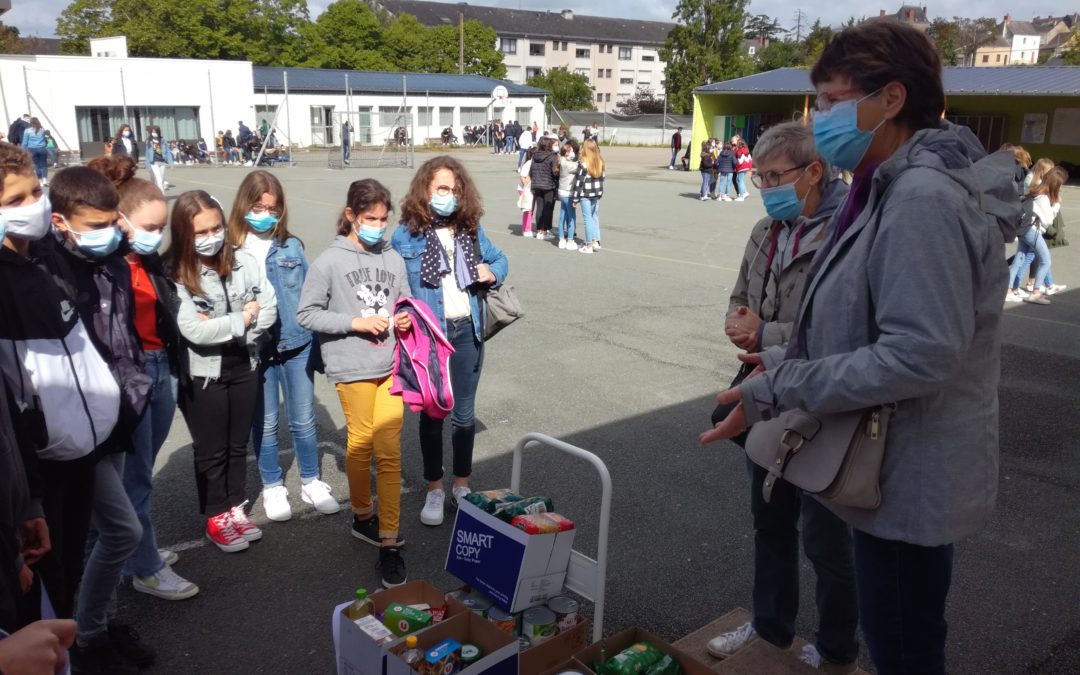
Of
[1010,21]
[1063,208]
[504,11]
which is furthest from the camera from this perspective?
[1010,21]

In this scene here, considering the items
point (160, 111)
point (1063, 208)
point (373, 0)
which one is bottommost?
point (1063, 208)

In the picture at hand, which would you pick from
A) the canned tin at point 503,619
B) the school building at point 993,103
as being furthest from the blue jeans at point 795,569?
the school building at point 993,103

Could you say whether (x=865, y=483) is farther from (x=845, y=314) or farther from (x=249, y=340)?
(x=249, y=340)

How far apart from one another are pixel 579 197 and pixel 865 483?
11994 millimetres

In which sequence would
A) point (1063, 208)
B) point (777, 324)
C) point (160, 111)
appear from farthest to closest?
point (160, 111) → point (1063, 208) → point (777, 324)

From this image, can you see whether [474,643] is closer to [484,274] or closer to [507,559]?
[507,559]

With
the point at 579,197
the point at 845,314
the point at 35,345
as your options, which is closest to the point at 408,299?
the point at 35,345

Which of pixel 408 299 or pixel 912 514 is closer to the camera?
pixel 912 514

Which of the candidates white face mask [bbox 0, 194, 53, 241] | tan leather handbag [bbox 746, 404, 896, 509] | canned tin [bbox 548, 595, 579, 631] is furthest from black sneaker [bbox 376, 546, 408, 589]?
tan leather handbag [bbox 746, 404, 896, 509]

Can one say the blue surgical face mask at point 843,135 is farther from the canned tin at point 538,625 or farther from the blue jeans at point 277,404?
the blue jeans at point 277,404

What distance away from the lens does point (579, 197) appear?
13.8 metres

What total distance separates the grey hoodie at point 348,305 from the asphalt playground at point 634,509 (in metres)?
1.00

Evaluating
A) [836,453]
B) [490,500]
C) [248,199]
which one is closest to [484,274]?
[248,199]

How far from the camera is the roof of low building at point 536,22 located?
93625 millimetres
